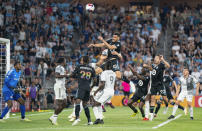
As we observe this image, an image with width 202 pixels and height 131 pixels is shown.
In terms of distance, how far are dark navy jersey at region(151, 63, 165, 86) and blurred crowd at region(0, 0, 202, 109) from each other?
11.0 m

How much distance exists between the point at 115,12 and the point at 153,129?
26.8m

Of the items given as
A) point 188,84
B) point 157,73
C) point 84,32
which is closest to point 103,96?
point 157,73

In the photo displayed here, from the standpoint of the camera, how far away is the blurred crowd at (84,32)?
3138 centimetres

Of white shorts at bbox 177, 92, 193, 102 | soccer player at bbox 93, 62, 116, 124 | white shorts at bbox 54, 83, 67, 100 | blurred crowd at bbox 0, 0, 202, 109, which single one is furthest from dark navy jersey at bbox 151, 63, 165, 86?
blurred crowd at bbox 0, 0, 202, 109

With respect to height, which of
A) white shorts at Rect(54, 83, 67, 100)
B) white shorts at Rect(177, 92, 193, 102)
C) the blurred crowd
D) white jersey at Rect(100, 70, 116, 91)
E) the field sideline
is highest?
the blurred crowd

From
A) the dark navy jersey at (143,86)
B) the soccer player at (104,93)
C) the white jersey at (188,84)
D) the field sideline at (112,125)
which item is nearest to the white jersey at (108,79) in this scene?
the soccer player at (104,93)

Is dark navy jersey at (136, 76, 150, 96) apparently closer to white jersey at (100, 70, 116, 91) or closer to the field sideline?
the field sideline

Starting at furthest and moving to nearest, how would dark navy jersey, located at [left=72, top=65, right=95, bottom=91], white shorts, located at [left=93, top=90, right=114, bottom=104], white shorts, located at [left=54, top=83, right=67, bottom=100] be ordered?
1. white shorts, located at [left=54, top=83, right=67, bottom=100]
2. white shorts, located at [left=93, top=90, right=114, bottom=104]
3. dark navy jersey, located at [left=72, top=65, right=95, bottom=91]

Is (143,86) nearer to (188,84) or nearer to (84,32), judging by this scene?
(188,84)

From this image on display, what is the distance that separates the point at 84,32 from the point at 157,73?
59.7 ft

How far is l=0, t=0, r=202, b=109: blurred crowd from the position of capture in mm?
31375

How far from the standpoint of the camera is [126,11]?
41.6m

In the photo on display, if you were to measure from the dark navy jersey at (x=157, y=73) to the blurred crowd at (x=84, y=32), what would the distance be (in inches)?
435

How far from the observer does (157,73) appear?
61.9 ft
